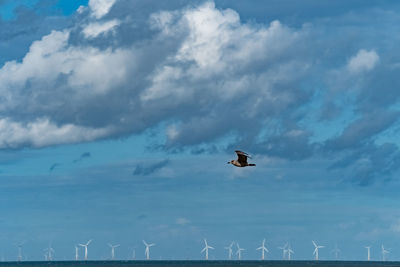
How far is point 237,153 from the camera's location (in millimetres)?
90750
